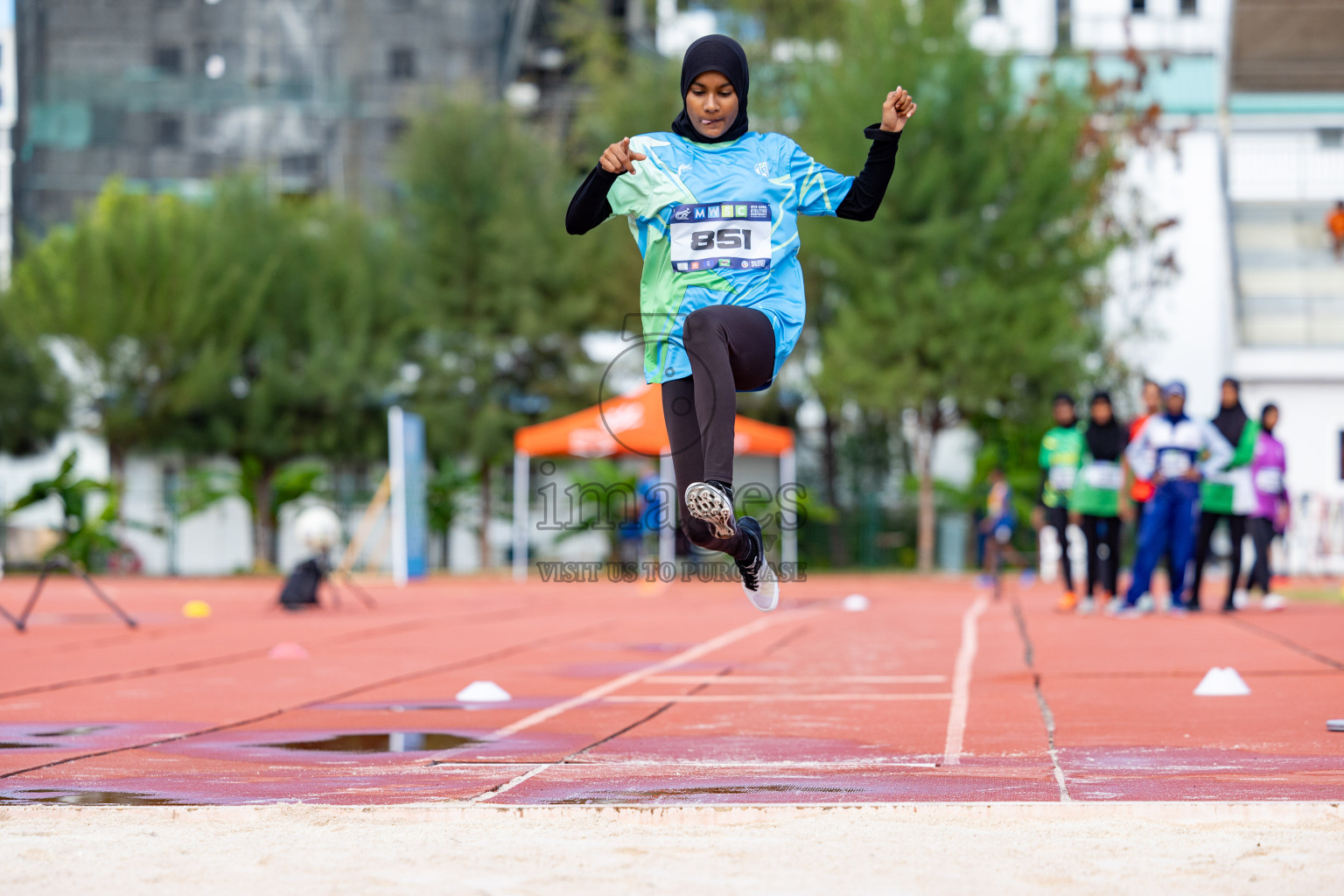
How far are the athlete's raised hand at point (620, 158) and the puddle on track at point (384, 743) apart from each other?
2.07 metres

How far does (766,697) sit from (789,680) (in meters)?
0.95

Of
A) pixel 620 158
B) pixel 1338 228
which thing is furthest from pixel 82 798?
pixel 1338 228

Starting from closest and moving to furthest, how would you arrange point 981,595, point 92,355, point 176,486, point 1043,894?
point 1043,894, point 981,595, point 92,355, point 176,486

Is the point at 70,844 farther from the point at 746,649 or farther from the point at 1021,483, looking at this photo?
the point at 1021,483

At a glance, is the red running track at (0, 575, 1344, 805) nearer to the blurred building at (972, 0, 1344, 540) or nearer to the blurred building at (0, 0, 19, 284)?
the blurred building at (972, 0, 1344, 540)

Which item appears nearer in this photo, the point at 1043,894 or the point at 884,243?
the point at 1043,894

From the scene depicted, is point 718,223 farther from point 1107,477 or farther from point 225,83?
point 225,83

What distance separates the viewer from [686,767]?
488cm

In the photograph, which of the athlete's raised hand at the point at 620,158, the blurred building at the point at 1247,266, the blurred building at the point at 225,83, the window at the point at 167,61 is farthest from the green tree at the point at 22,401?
the athlete's raised hand at the point at 620,158

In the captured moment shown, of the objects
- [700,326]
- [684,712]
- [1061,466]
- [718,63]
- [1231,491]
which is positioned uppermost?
[718,63]

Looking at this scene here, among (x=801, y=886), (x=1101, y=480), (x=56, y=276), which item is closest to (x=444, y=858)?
(x=801, y=886)

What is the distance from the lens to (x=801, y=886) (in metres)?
3.18

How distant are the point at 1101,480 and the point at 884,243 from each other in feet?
39.5

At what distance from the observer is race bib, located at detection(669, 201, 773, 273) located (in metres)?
5.30
